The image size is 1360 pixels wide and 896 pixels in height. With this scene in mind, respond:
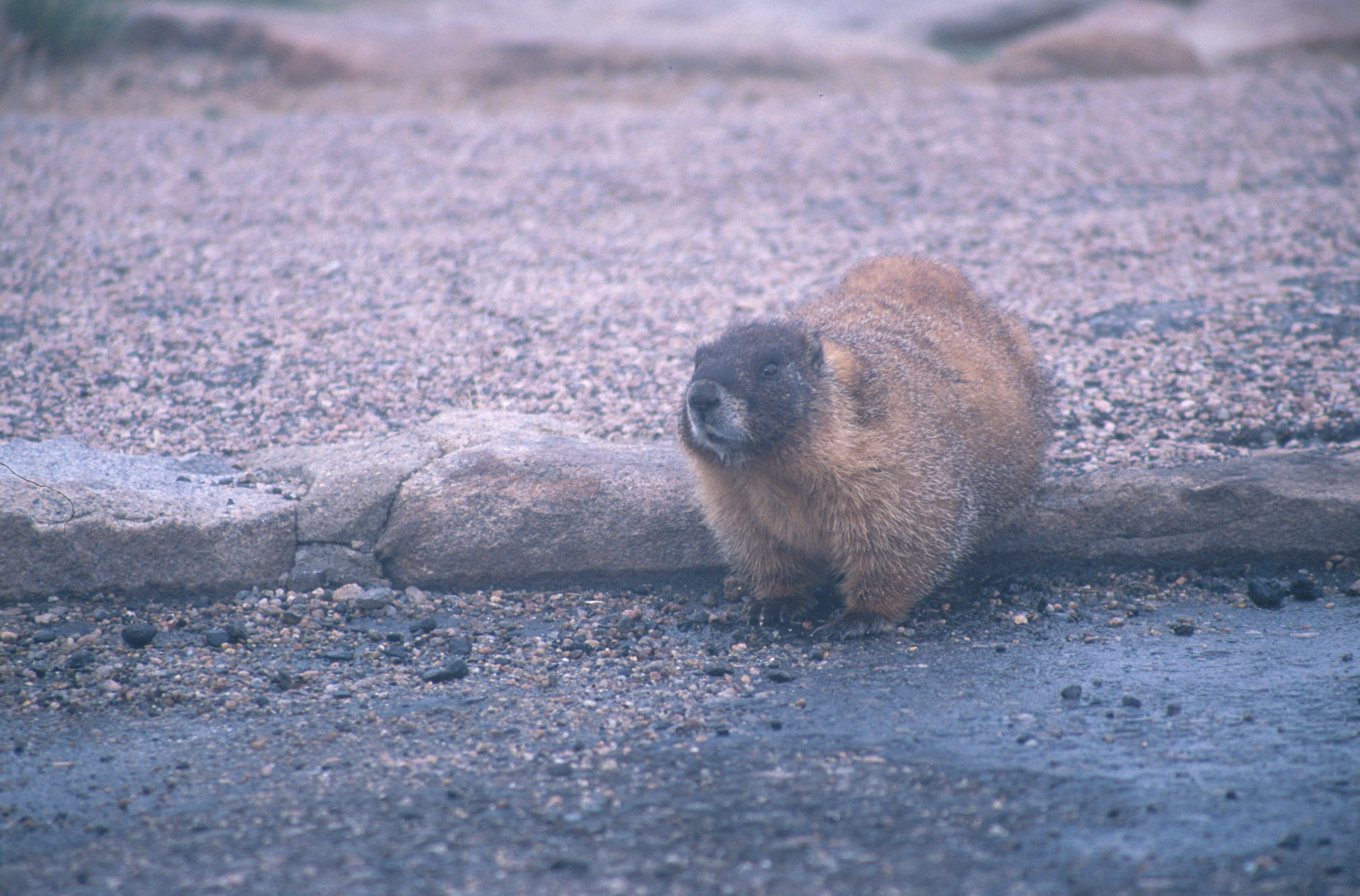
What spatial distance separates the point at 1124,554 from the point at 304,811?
393 cm

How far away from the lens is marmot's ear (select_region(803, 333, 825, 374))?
4.93m

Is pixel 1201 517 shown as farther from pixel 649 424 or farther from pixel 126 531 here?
pixel 126 531

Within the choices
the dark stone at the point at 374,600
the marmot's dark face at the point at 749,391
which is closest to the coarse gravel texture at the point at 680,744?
the dark stone at the point at 374,600

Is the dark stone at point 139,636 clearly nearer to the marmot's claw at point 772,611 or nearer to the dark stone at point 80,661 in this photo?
the dark stone at point 80,661

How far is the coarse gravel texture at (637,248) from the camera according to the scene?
21.5ft

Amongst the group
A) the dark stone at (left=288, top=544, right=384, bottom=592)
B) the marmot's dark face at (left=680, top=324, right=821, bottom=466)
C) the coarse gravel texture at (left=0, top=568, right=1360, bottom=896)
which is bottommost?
the coarse gravel texture at (left=0, top=568, right=1360, bottom=896)

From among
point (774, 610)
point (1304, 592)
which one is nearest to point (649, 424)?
point (774, 610)

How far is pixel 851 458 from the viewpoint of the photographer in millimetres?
4930

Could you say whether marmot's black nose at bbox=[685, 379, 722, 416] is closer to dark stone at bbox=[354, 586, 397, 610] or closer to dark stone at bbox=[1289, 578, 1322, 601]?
dark stone at bbox=[354, 586, 397, 610]

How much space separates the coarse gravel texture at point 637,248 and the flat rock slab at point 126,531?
84cm

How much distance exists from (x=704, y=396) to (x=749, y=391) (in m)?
Result: 0.24

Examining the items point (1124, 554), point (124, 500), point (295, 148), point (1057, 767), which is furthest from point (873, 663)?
point (295, 148)

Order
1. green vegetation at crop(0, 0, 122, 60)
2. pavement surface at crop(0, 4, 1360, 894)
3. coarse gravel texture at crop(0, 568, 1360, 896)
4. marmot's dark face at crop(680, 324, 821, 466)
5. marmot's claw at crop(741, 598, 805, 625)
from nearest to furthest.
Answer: coarse gravel texture at crop(0, 568, 1360, 896), pavement surface at crop(0, 4, 1360, 894), marmot's dark face at crop(680, 324, 821, 466), marmot's claw at crop(741, 598, 805, 625), green vegetation at crop(0, 0, 122, 60)

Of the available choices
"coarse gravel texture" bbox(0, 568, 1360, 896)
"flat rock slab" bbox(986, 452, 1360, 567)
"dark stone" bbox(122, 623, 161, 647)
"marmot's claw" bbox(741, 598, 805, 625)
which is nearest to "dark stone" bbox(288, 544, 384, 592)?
"coarse gravel texture" bbox(0, 568, 1360, 896)
